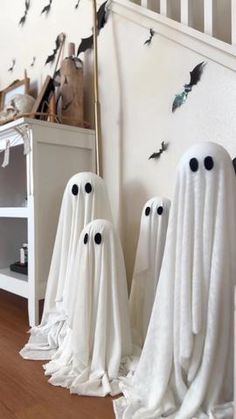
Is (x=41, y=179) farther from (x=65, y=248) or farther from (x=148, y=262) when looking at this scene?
(x=148, y=262)

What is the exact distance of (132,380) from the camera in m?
0.94

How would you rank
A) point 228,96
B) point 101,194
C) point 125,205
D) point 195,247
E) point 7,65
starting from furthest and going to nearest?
point 7,65
point 125,205
point 101,194
point 228,96
point 195,247

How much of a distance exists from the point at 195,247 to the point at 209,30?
32.4 inches

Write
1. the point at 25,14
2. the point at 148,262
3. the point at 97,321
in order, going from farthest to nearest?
the point at 25,14
the point at 148,262
the point at 97,321

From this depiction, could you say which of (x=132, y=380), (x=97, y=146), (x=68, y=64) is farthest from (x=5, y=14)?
(x=132, y=380)

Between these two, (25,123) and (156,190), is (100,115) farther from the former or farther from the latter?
(156,190)

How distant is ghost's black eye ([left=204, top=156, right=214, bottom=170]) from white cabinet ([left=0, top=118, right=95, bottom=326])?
78 cm

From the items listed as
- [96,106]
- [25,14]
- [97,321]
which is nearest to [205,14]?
[96,106]

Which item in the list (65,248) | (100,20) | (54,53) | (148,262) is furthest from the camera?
(54,53)

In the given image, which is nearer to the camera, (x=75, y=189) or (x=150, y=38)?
(x=75, y=189)

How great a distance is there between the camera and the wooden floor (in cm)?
84

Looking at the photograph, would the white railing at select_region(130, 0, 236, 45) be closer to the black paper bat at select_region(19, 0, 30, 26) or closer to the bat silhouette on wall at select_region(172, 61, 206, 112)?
the bat silhouette on wall at select_region(172, 61, 206, 112)

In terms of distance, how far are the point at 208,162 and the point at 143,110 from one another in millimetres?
645

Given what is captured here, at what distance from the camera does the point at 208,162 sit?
0.89m
